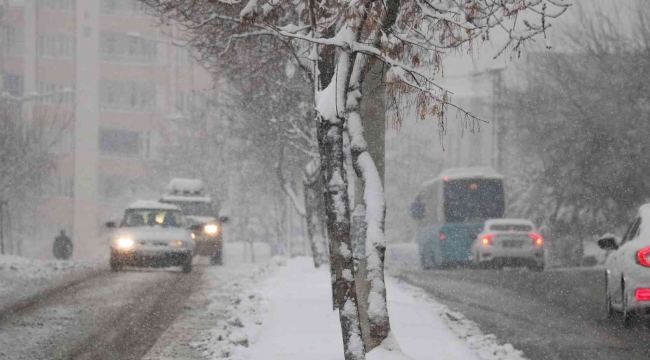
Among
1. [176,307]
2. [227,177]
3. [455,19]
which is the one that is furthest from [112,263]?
[227,177]

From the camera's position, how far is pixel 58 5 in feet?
236

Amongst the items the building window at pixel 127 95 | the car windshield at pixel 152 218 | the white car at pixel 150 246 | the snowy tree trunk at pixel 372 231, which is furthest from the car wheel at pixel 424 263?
the building window at pixel 127 95

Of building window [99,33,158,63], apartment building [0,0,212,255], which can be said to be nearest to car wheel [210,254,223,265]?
apartment building [0,0,212,255]

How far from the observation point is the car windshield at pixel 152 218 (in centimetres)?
2555

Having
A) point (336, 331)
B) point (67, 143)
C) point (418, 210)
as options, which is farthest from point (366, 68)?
point (67, 143)

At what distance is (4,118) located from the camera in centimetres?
3922

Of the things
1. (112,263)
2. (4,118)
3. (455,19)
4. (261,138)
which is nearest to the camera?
(455,19)

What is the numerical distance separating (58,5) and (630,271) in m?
63.6

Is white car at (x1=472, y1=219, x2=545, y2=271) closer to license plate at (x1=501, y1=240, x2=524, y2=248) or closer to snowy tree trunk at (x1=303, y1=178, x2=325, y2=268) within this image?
license plate at (x1=501, y1=240, x2=524, y2=248)

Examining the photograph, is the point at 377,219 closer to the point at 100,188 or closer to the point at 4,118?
the point at 4,118

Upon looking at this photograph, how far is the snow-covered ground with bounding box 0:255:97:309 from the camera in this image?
1816 centimetres

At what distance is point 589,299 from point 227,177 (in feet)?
123

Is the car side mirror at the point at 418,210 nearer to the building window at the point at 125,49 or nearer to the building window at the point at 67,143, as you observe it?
the building window at the point at 67,143

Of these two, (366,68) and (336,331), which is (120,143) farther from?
(366,68)
